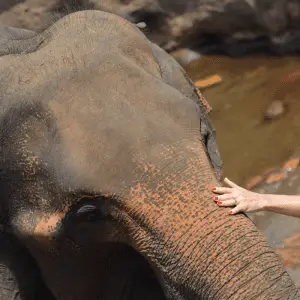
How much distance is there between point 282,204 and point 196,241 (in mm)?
578

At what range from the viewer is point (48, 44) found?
128 centimetres

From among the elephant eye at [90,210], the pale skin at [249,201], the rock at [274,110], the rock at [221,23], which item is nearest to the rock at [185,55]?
the rock at [221,23]

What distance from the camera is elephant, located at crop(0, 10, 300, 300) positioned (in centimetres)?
100

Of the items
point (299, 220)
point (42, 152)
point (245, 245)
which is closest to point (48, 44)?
point (42, 152)

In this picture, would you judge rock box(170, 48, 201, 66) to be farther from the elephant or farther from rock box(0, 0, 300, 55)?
the elephant

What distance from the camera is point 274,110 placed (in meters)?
3.28

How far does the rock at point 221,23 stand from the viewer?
12.2 ft

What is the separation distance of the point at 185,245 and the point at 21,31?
68 cm

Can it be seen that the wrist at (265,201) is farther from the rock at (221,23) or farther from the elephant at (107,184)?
the rock at (221,23)

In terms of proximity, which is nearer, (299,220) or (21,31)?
(21,31)

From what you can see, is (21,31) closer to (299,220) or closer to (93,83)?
(93,83)

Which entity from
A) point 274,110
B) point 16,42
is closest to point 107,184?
point 16,42

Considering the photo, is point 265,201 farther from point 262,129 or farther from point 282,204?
point 262,129

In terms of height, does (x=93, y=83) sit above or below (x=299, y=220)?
above
